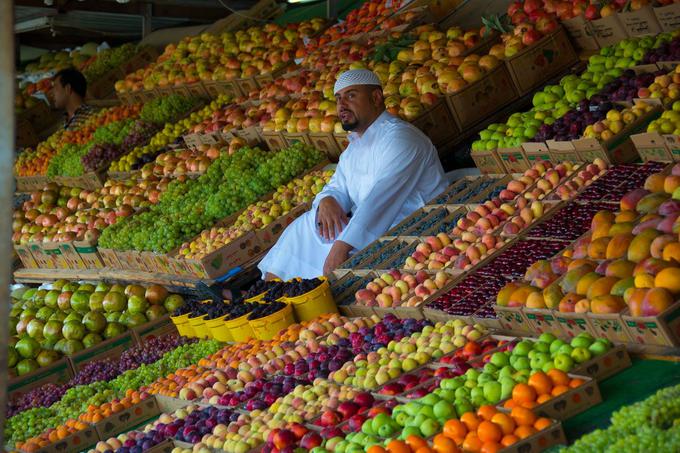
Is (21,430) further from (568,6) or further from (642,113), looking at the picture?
(568,6)

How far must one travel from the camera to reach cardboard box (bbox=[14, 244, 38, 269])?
864 cm

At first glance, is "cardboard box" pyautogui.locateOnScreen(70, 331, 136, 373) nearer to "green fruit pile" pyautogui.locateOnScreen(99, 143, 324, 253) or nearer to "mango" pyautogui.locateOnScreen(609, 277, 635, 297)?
→ "green fruit pile" pyautogui.locateOnScreen(99, 143, 324, 253)

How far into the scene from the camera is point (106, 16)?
11.8 m

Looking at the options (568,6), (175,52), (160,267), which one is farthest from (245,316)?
(175,52)

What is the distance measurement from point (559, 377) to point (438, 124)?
11.9ft

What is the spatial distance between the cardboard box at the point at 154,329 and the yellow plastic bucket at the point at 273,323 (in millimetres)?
1663

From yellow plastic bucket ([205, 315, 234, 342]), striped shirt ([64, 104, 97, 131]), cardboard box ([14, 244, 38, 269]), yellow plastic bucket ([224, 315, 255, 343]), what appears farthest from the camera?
striped shirt ([64, 104, 97, 131])

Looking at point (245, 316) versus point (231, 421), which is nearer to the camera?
point (231, 421)

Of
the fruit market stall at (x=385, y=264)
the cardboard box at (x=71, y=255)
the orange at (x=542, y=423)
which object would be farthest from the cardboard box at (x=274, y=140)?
the orange at (x=542, y=423)

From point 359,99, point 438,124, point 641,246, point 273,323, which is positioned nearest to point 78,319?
point 273,323

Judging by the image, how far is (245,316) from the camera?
15.9ft

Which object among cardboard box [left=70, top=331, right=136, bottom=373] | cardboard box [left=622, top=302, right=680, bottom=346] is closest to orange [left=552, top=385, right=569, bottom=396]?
cardboard box [left=622, top=302, right=680, bottom=346]

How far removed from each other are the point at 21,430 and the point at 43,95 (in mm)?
8059

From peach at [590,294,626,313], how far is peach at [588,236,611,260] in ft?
1.20
